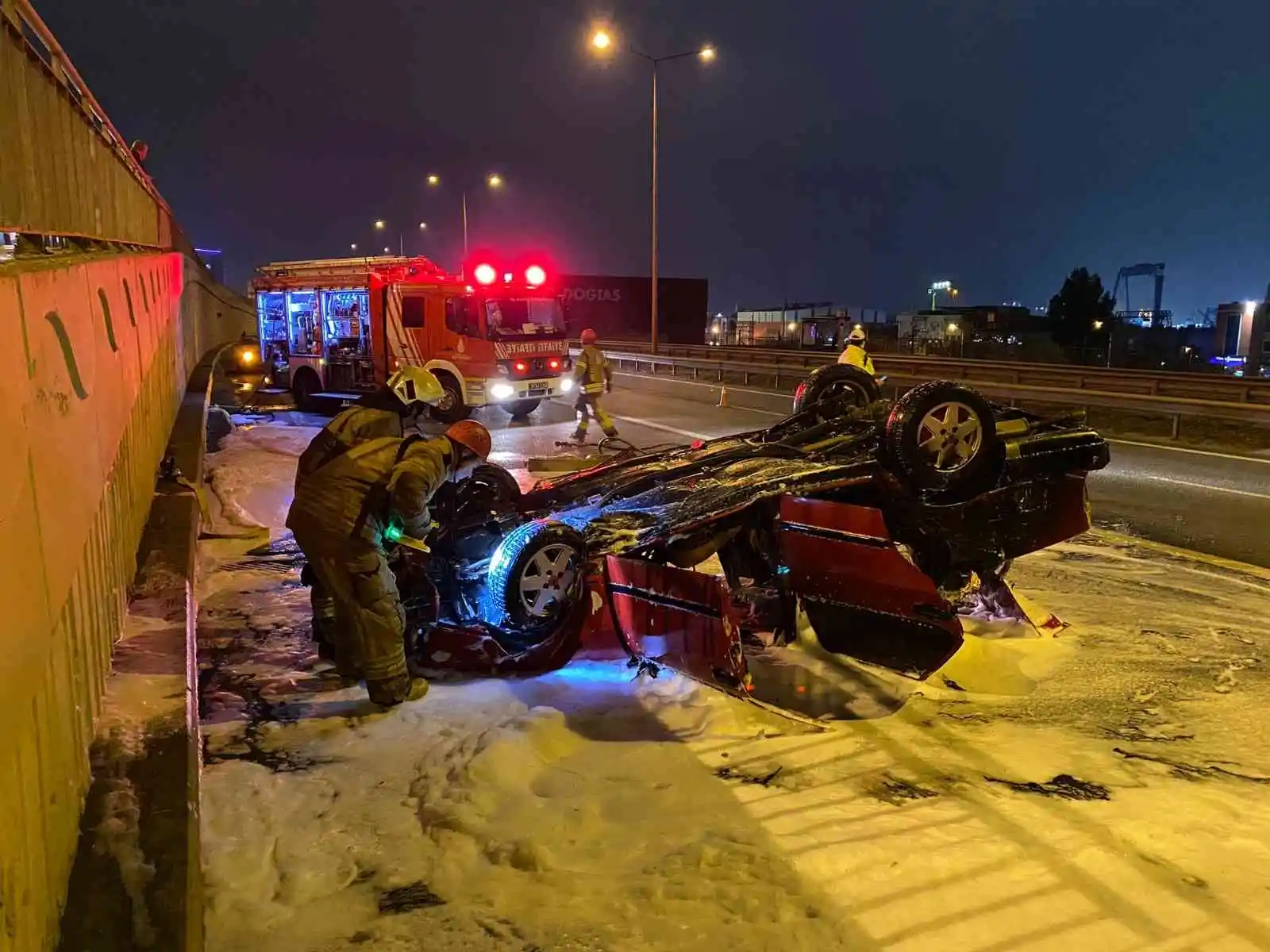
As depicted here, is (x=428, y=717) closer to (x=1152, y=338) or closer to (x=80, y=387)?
(x=80, y=387)

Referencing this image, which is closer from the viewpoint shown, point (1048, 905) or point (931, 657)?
point (1048, 905)

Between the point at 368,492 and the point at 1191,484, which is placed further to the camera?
the point at 1191,484

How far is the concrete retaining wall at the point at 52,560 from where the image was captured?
5.74 feet

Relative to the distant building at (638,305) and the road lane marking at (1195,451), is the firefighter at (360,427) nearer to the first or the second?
the road lane marking at (1195,451)

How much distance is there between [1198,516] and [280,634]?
27.5 feet

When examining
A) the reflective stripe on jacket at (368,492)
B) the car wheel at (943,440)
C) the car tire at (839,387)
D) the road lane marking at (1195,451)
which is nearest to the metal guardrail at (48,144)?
the reflective stripe on jacket at (368,492)

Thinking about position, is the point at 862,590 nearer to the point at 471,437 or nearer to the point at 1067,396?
the point at 471,437

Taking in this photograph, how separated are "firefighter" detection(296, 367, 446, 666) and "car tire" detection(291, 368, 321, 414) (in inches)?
543

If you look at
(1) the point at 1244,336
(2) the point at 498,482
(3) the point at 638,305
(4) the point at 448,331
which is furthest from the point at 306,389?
(1) the point at 1244,336

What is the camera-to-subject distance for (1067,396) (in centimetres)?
1691

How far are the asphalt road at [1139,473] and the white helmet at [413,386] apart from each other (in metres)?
6.62

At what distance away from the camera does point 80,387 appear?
2.72 metres

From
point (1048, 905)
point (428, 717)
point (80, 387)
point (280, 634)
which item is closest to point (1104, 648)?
point (1048, 905)

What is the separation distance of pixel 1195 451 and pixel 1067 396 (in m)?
3.64
